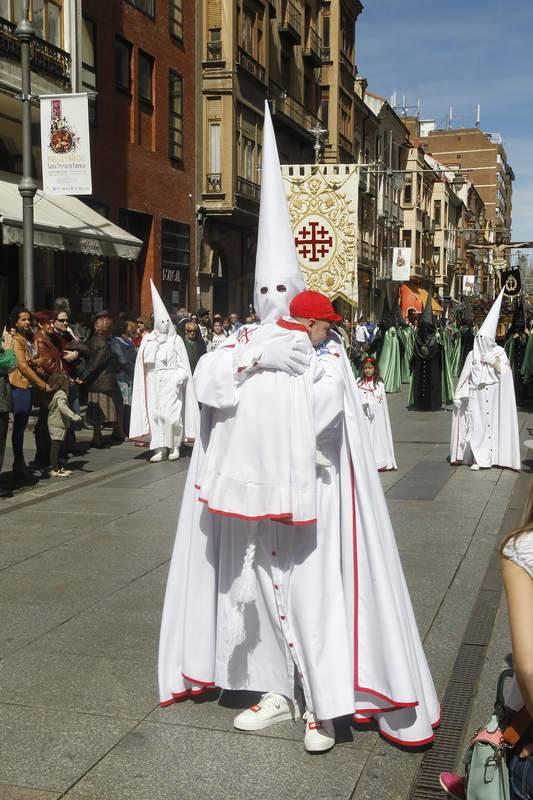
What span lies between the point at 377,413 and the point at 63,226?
8138 mm

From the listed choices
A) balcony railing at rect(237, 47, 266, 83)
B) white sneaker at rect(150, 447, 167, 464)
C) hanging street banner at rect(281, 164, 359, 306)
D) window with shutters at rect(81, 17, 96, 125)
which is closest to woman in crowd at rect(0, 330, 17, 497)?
white sneaker at rect(150, 447, 167, 464)

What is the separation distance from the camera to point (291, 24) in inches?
1385

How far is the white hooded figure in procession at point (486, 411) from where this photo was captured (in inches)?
446

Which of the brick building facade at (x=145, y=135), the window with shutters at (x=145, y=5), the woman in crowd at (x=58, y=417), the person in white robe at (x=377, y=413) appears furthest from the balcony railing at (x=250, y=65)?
the woman in crowd at (x=58, y=417)

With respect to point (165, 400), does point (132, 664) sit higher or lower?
lower

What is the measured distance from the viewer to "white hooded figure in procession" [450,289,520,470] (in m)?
11.3

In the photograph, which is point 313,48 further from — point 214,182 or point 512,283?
point 512,283

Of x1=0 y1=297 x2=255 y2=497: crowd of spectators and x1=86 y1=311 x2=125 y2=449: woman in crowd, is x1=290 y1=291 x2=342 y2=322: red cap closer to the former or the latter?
x1=0 y1=297 x2=255 y2=497: crowd of spectators

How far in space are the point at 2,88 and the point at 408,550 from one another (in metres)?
12.3

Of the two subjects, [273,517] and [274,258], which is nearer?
[273,517]

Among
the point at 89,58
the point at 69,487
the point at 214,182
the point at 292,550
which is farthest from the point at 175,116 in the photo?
the point at 292,550

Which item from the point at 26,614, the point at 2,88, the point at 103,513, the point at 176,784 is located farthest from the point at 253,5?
the point at 176,784

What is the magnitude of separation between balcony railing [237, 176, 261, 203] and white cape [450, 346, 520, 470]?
17467mm

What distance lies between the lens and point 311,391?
378 centimetres
